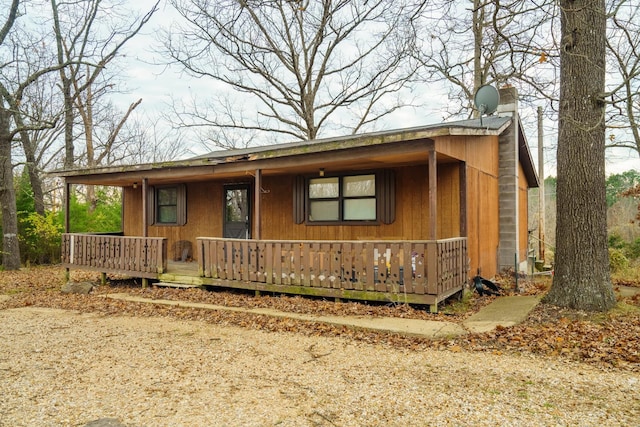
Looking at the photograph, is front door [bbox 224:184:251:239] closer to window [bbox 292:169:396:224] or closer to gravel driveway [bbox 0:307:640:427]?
window [bbox 292:169:396:224]

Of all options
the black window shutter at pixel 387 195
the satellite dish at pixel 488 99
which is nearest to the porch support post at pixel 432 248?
the black window shutter at pixel 387 195

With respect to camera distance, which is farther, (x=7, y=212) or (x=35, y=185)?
(x=35, y=185)

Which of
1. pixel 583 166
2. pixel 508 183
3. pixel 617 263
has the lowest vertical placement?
pixel 617 263

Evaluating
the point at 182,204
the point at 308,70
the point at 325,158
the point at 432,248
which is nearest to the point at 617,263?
the point at 432,248

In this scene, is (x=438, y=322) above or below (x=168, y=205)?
below

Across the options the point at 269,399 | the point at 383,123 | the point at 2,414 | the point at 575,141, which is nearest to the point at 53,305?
the point at 2,414

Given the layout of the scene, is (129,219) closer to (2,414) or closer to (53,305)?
(53,305)

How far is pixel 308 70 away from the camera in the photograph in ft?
70.0

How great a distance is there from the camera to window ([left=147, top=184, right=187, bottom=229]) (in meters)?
11.8

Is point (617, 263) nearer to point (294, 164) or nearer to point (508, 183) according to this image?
point (508, 183)

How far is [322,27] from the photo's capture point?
20.0 metres

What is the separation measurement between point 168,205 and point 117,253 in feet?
7.97

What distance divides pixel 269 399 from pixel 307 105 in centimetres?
1942

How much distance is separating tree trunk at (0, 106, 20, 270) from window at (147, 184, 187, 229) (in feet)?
16.7
